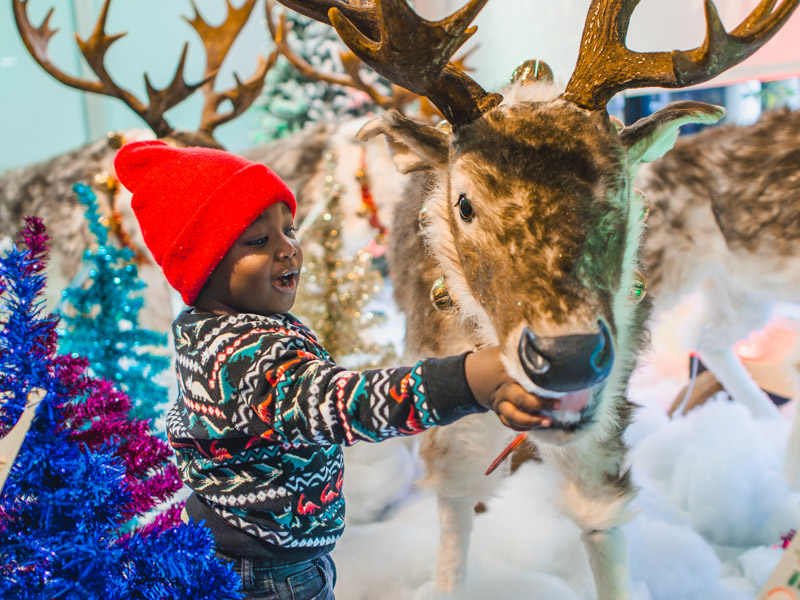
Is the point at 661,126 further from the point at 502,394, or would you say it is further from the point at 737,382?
A: the point at 737,382

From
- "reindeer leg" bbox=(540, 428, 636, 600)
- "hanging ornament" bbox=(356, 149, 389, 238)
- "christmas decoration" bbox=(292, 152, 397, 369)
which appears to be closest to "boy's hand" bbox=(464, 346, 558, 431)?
"reindeer leg" bbox=(540, 428, 636, 600)

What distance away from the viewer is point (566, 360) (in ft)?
2.95

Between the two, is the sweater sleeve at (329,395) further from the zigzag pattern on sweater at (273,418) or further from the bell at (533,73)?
the bell at (533,73)

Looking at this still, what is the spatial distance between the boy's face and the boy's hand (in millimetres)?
587

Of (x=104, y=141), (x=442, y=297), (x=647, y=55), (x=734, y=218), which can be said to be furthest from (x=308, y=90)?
(x=647, y=55)

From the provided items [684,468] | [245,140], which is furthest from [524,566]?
[245,140]

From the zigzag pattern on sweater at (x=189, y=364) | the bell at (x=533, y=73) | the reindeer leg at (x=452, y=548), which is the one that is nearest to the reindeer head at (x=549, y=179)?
the bell at (x=533, y=73)

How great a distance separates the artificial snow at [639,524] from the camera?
7.17ft

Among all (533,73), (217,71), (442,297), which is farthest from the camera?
(217,71)

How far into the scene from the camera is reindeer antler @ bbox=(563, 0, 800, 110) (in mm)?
1144

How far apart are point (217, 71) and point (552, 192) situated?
10.6ft

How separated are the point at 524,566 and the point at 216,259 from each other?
1.75 m

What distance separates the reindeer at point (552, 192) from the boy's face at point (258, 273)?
36 centimetres

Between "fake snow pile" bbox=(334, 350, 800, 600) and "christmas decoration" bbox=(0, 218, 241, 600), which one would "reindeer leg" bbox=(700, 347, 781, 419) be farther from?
"christmas decoration" bbox=(0, 218, 241, 600)
